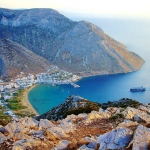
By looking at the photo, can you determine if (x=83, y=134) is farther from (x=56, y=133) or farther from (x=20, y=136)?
(x=20, y=136)

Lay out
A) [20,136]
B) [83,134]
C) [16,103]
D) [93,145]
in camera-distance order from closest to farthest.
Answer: [93,145] < [20,136] < [83,134] < [16,103]

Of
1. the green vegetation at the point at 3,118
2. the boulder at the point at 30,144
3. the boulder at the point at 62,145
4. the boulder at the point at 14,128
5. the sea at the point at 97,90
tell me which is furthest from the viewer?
the sea at the point at 97,90

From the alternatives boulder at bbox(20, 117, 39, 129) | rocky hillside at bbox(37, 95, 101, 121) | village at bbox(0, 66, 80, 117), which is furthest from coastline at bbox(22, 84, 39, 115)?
boulder at bbox(20, 117, 39, 129)

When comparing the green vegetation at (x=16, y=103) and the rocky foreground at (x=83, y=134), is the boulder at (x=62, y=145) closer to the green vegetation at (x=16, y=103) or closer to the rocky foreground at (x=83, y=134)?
the rocky foreground at (x=83, y=134)

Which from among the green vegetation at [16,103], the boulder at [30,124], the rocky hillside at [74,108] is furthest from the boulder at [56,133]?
the green vegetation at [16,103]

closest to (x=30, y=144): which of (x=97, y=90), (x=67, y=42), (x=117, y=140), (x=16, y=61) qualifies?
(x=117, y=140)

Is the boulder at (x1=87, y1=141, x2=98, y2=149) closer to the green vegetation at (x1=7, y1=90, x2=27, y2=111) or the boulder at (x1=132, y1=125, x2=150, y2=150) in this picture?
the boulder at (x1=132, y1=125, x2=150, y2=150)
